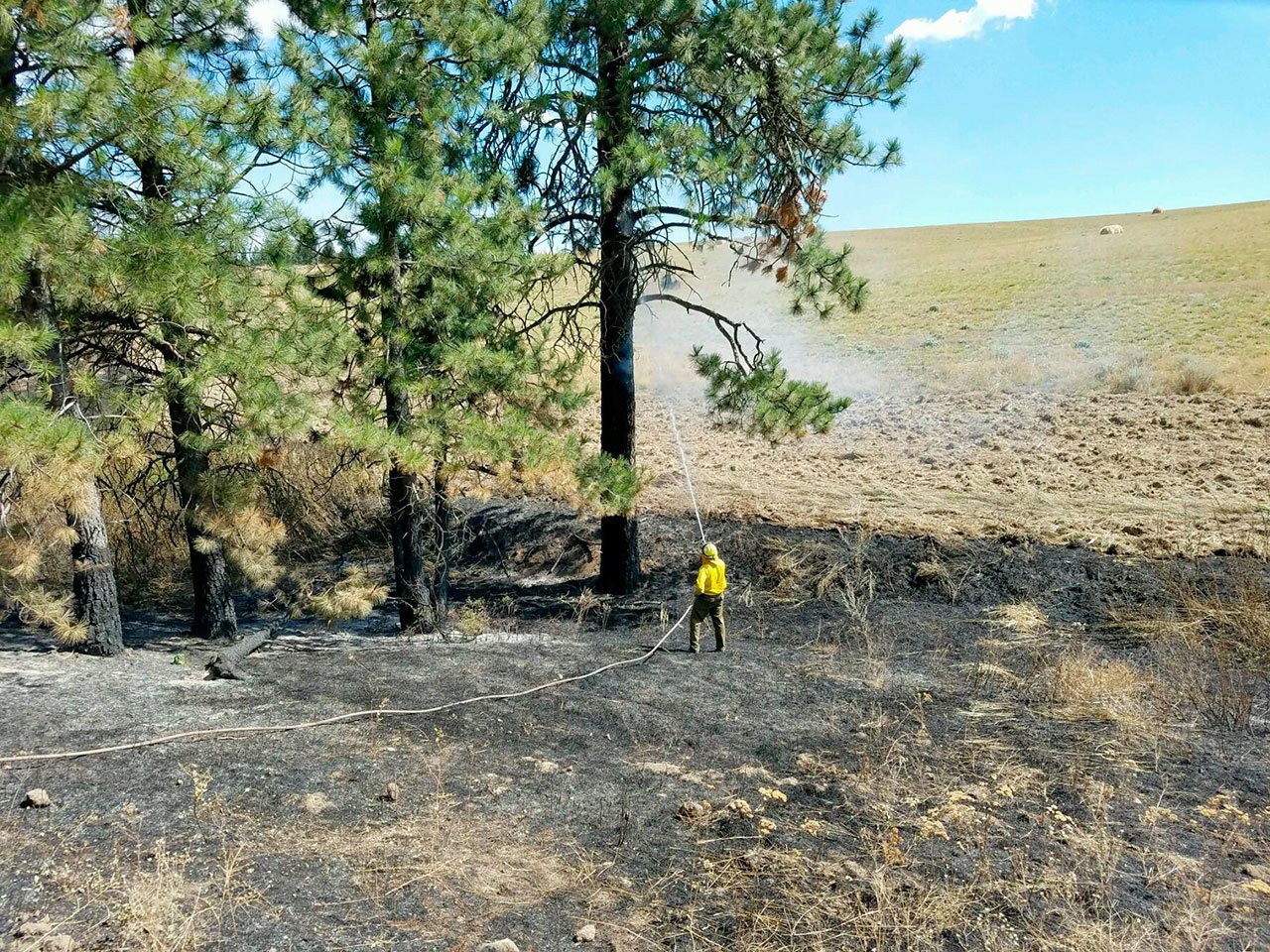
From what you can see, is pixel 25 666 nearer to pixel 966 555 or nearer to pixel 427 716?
pixel 427 716

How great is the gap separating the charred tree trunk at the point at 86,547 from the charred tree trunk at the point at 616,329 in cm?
527

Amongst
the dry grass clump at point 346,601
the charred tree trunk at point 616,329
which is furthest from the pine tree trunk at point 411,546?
the charred tree trunk at point 616,329

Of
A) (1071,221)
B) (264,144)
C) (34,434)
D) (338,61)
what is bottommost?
(34,434)

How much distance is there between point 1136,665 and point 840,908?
5374mm

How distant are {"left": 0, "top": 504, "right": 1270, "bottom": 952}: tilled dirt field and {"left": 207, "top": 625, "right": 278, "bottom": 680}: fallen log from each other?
20 cm

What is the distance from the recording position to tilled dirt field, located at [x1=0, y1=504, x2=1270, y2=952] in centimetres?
422

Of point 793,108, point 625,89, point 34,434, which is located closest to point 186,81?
point 34,434

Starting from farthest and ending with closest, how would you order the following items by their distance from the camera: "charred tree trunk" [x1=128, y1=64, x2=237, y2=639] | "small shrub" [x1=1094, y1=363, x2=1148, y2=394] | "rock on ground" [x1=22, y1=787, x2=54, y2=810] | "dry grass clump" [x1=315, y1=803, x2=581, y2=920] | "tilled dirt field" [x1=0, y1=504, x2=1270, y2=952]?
"small shrub" [x1=1094, y1=363, x2=1148, y2=394]
"charred tree trunk" [x1=128, y1=64, x2=237, y2=639]
"rock on ground" [x1=22, y1=787, x2=54, y2=810]
"dry grass clump" [x1=315, y1=803, x2=581, y2=920]
"tilled dirt field" [x1=0, y1=504, x2=1270, y2=952]

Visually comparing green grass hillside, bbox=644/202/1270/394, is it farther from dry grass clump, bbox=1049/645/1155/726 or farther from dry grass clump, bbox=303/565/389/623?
dry grass clump, bbox=1049/645/1155/726

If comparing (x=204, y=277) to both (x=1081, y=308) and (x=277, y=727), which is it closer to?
(x=277, y=727)

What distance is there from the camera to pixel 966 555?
12.0m

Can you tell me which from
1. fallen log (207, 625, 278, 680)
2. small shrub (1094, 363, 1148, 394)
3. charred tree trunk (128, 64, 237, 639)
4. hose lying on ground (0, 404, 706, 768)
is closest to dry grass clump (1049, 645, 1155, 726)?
hose lying on ground (0, 404, 706, 768)

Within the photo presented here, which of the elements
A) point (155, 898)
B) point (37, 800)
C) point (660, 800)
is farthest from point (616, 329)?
point (155, 898)

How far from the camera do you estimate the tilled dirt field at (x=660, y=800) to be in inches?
166
